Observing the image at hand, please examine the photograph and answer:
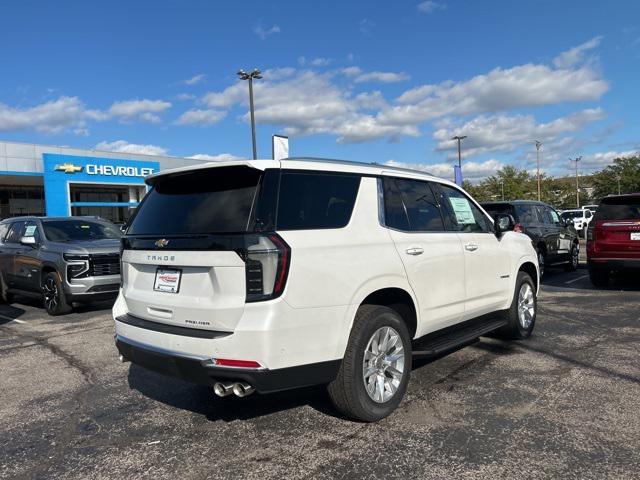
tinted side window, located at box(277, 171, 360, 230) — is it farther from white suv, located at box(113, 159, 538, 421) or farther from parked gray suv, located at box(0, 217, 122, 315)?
parked gray suv, located at box(0, 217, 122, 315)

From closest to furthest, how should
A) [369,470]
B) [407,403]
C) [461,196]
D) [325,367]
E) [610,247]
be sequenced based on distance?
[369,470], [325,367], [407,403], [461,196], [610,247]

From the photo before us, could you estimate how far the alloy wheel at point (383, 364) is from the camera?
3717 mm

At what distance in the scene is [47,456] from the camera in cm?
343

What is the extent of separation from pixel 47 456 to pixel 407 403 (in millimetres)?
2618

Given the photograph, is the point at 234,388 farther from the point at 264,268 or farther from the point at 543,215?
the point at 543,215

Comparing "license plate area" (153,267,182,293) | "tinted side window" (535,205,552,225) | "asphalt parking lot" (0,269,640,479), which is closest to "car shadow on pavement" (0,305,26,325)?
"asphalt parking lot" (0,269,640,479)

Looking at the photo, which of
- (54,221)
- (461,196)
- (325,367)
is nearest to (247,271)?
(325,367)

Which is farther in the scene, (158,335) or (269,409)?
(269,409)

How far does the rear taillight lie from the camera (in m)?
3.14

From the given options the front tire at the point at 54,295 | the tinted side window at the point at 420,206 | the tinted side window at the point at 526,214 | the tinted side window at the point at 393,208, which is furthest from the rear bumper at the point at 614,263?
the front tire at the point at 54,295

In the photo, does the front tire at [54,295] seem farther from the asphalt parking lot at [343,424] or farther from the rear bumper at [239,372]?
the rear bumper at [239,372]

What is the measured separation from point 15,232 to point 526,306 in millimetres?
9452

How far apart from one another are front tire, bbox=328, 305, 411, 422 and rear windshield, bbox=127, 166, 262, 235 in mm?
1128

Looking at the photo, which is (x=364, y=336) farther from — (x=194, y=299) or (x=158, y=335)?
(x=158, y=335)
